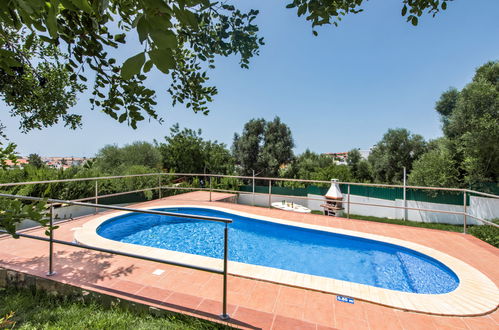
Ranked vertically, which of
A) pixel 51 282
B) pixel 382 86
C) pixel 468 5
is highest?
pixel 382 86

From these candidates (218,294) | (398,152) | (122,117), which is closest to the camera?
→ (122,117)

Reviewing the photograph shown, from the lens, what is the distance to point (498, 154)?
10922mm

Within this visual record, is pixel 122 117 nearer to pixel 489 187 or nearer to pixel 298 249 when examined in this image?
pixel 298 249

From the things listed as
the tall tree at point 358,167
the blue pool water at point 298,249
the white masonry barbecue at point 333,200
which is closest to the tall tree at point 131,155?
the blue pool water at point 298,249

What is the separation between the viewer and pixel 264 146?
21531 mm

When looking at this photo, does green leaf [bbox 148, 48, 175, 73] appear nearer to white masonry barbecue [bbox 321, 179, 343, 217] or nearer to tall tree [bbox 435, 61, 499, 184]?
white masonry barbecue [bbox 321, 179, 343, 217]

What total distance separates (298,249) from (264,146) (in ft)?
55.1

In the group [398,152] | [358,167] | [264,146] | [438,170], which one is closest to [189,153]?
[264,146]

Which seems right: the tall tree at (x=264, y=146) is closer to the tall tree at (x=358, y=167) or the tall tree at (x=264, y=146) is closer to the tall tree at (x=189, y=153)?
the tall tree at (x=189, y=153)

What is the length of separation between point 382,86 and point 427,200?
29.3 ft

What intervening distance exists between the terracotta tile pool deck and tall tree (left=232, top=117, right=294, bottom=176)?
56.5ft

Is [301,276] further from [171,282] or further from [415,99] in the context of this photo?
[415,99]

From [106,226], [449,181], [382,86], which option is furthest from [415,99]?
[106,226]

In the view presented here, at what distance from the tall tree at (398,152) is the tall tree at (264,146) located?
7595 millimetres
